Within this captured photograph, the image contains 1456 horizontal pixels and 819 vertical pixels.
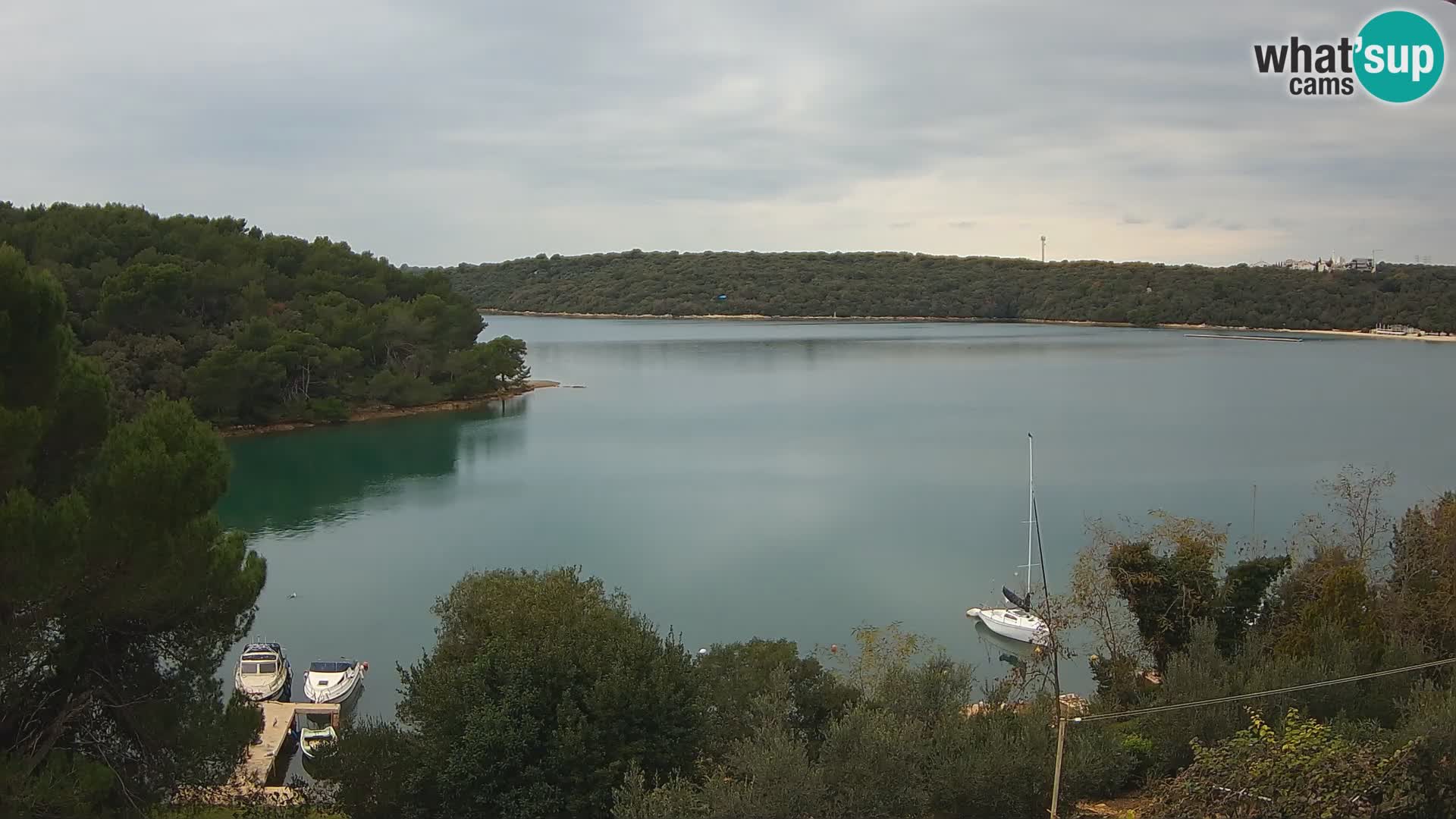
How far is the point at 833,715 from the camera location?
8797 millimetres

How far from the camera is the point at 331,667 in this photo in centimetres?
1266

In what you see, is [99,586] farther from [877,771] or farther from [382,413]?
[382,413]

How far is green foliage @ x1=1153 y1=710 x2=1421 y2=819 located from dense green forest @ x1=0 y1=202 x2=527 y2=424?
3009 centimetres

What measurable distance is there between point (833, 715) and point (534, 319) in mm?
102699

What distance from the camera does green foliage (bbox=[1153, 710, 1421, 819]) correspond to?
473 centimetres

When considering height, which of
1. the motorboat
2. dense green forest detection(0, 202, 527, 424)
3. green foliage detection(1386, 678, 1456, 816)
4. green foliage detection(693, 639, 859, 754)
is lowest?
the motorboat

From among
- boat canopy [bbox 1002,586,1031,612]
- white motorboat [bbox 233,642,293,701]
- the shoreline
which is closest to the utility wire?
boat canopy [bbox 1002,586,1031,612]

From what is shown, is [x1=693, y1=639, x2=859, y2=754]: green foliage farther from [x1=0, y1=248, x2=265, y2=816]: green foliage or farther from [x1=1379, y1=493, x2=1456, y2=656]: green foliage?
[x1=1379, y1=493, x2=1456, y2=656]: green foliage

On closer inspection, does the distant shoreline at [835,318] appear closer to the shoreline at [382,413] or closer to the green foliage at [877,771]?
the shoreline at [382,413]

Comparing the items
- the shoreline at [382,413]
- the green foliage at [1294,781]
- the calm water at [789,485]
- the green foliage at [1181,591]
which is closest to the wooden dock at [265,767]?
the calm water at [789,485]

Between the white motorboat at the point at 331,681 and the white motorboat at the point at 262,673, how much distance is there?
0.87ft

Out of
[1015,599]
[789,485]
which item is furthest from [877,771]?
[789,485]

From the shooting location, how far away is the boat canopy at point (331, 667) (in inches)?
493

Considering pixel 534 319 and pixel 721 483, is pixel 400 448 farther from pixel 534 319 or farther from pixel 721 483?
pixel 534 319
